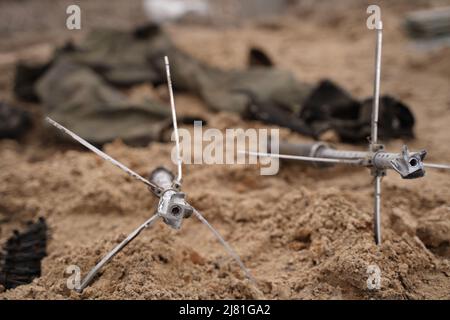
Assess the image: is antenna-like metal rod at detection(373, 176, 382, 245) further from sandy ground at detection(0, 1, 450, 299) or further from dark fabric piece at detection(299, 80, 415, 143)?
dark fabric piece at detection(299, 80, 415, 143)

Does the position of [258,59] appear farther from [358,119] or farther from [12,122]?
[12,122]

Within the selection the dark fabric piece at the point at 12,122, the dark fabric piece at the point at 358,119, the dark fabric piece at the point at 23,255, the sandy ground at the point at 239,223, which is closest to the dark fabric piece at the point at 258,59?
the sandy ground at the point at 239,223

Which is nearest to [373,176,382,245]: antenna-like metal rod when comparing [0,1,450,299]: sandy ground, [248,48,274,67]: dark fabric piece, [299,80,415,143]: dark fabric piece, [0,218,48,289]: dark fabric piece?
[0,1,450,299]: sandy ground

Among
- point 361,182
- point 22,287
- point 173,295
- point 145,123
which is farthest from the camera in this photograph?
point 145,123

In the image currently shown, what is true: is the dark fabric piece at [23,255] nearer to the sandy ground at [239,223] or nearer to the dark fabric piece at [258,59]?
the sandy ground at [239,223]

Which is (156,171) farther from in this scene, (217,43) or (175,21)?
(175,21)

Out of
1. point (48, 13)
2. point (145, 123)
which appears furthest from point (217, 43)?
point (48, 13)

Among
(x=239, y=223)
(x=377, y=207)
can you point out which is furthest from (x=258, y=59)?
(x=377, y=207)
